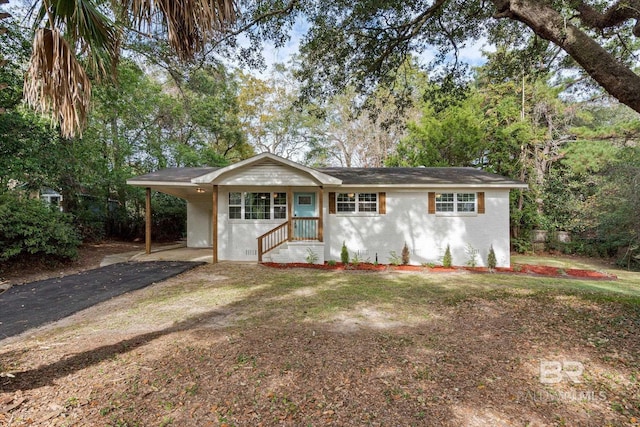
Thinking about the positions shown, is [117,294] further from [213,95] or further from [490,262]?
[213,95]

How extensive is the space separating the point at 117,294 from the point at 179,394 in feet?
15.0

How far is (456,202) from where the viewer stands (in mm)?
10414

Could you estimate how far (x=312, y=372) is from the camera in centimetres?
292

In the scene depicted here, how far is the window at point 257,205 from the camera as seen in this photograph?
35.2ft

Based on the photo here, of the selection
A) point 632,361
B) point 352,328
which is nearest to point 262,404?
point 352,328

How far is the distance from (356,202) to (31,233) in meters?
9.66

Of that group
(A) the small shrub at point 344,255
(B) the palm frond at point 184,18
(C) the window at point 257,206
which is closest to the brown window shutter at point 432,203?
(A) the small shrub at point 344,255

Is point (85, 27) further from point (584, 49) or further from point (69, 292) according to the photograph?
point (584, 49)

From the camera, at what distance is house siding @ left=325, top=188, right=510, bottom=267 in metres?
10.2

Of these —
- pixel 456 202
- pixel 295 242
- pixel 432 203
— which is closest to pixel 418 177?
pixel 432 203

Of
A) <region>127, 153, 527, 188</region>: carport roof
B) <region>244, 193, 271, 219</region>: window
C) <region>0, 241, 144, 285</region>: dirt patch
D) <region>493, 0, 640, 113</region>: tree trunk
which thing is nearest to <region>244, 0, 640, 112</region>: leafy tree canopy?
<region>493, 0, 640, 113</region>: tree trunk

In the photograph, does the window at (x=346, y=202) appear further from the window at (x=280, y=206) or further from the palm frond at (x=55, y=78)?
the palm frond at (x=55, y=78)

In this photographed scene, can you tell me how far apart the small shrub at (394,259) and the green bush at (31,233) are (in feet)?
33.6

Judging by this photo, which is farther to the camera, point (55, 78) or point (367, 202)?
point (367, 202)
